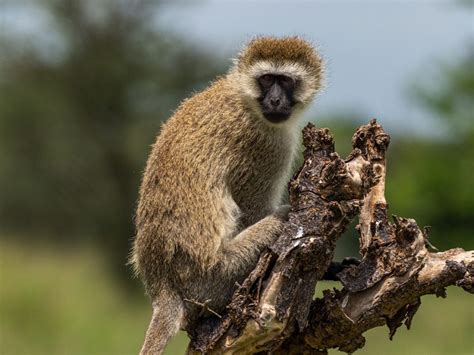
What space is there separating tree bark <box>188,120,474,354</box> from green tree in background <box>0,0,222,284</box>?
788 inches

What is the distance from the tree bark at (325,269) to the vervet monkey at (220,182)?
350 mm

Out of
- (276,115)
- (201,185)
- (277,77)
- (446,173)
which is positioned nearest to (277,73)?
(277,77)

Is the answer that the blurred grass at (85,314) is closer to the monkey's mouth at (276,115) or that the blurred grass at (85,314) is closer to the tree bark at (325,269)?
the monkey's mouth at (276,115)

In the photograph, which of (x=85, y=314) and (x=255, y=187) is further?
(x=85, y=314)

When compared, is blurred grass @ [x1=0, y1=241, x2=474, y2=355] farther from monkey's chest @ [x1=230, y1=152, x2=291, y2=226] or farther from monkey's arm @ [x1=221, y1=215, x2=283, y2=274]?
monkey's arm @ [x1=221, y1=215, x2=283, y2=274]

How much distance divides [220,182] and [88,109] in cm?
2071

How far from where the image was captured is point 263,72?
7055 mm

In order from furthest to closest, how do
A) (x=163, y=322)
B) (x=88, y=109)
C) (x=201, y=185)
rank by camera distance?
(x=88, y=109)
(x=201, y=185)
(x=163, y=322)

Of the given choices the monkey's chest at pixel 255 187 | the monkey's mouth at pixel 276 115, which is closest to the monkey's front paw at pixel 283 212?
the monkey's chest at pixel 255 187

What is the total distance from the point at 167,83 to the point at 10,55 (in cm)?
468

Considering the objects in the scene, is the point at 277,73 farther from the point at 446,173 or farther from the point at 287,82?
the point at 446,173

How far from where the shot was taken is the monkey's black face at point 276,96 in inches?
271

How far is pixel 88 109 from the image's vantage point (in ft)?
88.4

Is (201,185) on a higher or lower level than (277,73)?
lower
